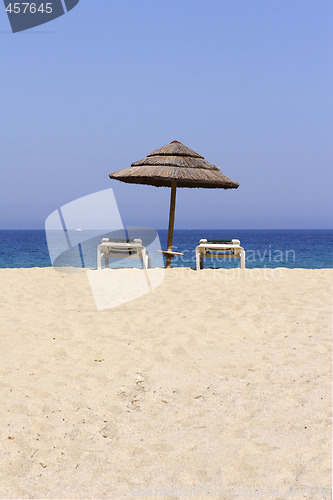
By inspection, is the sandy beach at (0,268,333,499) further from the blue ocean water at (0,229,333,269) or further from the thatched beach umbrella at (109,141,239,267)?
the blue ocean water at (0,229,333,269)

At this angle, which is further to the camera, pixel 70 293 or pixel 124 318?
pixel 70 293

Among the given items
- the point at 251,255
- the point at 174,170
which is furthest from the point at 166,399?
the point at 251,255

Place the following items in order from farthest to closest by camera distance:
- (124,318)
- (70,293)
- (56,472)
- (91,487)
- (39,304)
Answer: (70,293) → (39,304) → (124,318) → (56,472) → (91,487)

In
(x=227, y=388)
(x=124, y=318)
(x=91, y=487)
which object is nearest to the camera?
(x=91, y=487)

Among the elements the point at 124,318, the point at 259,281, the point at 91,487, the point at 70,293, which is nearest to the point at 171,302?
the point at 124,318

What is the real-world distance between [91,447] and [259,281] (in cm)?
559

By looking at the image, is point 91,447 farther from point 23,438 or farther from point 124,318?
point 124,318

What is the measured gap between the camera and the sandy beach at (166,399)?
2229 millimetres

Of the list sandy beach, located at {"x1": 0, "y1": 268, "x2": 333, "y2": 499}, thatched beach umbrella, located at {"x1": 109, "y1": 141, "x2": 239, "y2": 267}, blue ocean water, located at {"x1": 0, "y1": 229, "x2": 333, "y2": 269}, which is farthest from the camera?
blue ocean water, located at {"x1": 0, "y1": 229, "x2": 333, "y2": 269}

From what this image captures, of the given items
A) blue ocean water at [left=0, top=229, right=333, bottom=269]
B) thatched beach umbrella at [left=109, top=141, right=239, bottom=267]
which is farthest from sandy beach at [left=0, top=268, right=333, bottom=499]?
blue ocean water at [left=0, top=229, right=333, bottom=269]

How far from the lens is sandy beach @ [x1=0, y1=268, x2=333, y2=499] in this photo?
2229 millimetres

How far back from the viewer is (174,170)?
9.82 m

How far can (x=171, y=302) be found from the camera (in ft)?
19.8

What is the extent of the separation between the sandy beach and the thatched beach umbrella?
175 inches
